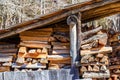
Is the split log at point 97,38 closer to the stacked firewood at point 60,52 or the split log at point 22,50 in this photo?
the stacked firewood at point 60,52

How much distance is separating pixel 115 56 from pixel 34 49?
2.52 meters

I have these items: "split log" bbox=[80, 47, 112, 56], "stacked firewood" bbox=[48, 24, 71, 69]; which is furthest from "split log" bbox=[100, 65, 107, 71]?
"stacked firewood" bbox=[48, 24, 71, 69]

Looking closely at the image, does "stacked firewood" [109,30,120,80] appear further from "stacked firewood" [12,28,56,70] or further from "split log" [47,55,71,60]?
"stacked firewood" [12,28,56,70]

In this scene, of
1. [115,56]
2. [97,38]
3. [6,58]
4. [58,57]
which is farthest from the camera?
[115,56]

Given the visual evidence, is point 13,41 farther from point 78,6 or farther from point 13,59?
point 78,6

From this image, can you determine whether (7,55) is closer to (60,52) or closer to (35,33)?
(35,33)

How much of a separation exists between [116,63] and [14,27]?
3.22 metres

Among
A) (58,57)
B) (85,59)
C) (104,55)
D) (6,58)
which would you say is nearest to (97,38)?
(104,55)

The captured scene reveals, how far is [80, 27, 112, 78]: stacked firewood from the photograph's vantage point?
6691 mm

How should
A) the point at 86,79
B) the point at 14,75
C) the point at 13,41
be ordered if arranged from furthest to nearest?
1. the point at 13,41
2. the point at 14,75
3. the point at 86,79

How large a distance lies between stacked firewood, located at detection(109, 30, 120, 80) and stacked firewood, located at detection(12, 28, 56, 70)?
194cm

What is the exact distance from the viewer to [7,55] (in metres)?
8.33

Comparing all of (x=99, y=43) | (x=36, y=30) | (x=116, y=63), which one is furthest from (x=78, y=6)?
(x=116, y=63)

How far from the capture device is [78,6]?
7.05 metres
